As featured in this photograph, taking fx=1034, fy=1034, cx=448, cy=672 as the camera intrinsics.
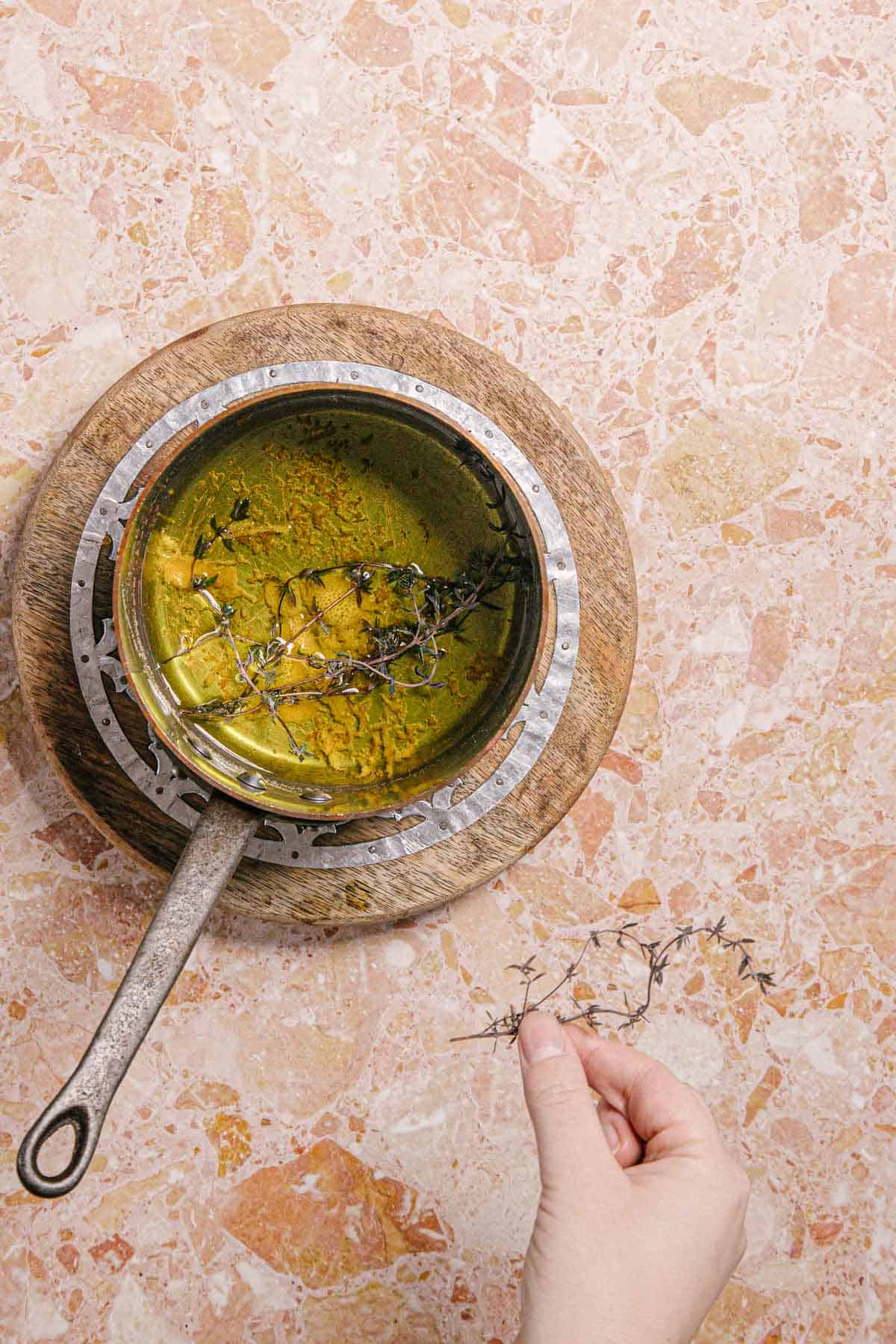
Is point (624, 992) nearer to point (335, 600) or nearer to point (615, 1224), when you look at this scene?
point (615, 1224)

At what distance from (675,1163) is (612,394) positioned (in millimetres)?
799

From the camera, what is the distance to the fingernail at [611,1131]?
987mm

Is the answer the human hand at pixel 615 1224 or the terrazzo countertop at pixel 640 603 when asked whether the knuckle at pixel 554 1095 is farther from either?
the terrazzo countertop at pixel 640 603

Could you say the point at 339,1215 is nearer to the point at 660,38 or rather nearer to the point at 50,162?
the point at 50,162

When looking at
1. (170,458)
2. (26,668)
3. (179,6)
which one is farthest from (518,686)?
(179,6)

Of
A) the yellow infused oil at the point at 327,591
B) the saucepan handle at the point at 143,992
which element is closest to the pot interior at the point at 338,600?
the yellow infused oil at the point at 327,591

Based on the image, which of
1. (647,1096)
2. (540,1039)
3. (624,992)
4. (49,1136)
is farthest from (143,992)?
(624,992)

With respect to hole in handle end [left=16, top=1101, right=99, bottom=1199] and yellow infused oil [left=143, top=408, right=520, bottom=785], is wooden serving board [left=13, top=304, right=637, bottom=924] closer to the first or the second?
yellow infused oil [left=143, top=408, right=520, bottom=785]

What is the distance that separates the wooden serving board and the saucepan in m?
0.07

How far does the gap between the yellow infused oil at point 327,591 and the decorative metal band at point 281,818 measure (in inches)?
1.9

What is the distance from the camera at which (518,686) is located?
95cm

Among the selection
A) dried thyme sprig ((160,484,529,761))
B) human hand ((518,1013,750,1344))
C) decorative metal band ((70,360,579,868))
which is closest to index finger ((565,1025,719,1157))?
human hand ((518,1013,750,1344))

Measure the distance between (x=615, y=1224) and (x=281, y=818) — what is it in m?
0.45

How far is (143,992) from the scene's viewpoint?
0.81 meters
